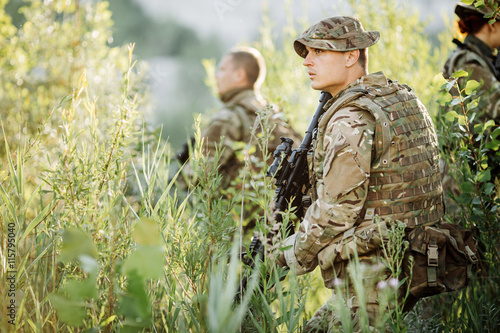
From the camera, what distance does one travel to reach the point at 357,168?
1970 millimetres

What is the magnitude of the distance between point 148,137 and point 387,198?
199 cm

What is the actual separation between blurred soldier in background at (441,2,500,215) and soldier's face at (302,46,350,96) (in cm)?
113

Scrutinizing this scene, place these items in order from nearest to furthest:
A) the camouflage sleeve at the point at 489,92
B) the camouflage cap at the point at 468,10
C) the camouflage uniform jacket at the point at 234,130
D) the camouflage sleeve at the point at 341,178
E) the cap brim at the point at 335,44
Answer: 1. the camouflage sleeve at the point at 341,178
2. the cap brim at the point at 335,44
3. the camouflage sleeve at the point at 489,92
4. the camouflage cap at the point at 468,10
5. the camouflage uniform jacket at the point at 234,130

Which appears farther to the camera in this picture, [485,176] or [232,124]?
[232,124]

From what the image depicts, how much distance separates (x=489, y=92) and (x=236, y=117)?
6.63 feet

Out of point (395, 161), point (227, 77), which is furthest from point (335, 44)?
point (227, 77)

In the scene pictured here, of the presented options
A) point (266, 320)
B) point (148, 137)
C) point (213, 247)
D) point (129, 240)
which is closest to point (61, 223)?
point (129, 240)

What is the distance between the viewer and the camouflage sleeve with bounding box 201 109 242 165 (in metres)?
4.25

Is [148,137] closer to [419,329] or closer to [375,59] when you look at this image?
[419,329]

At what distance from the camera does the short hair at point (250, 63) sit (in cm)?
461

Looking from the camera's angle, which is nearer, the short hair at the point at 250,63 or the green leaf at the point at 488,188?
the green leaf at the point at 488,188

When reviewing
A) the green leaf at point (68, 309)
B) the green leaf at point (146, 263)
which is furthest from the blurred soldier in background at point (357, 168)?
the green leaf at point (68, 309)

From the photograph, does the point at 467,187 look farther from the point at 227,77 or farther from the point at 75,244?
the point at 227,77

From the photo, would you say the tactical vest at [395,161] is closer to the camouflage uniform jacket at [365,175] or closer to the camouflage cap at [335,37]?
the camouflage uniform jacket at [365,175]
